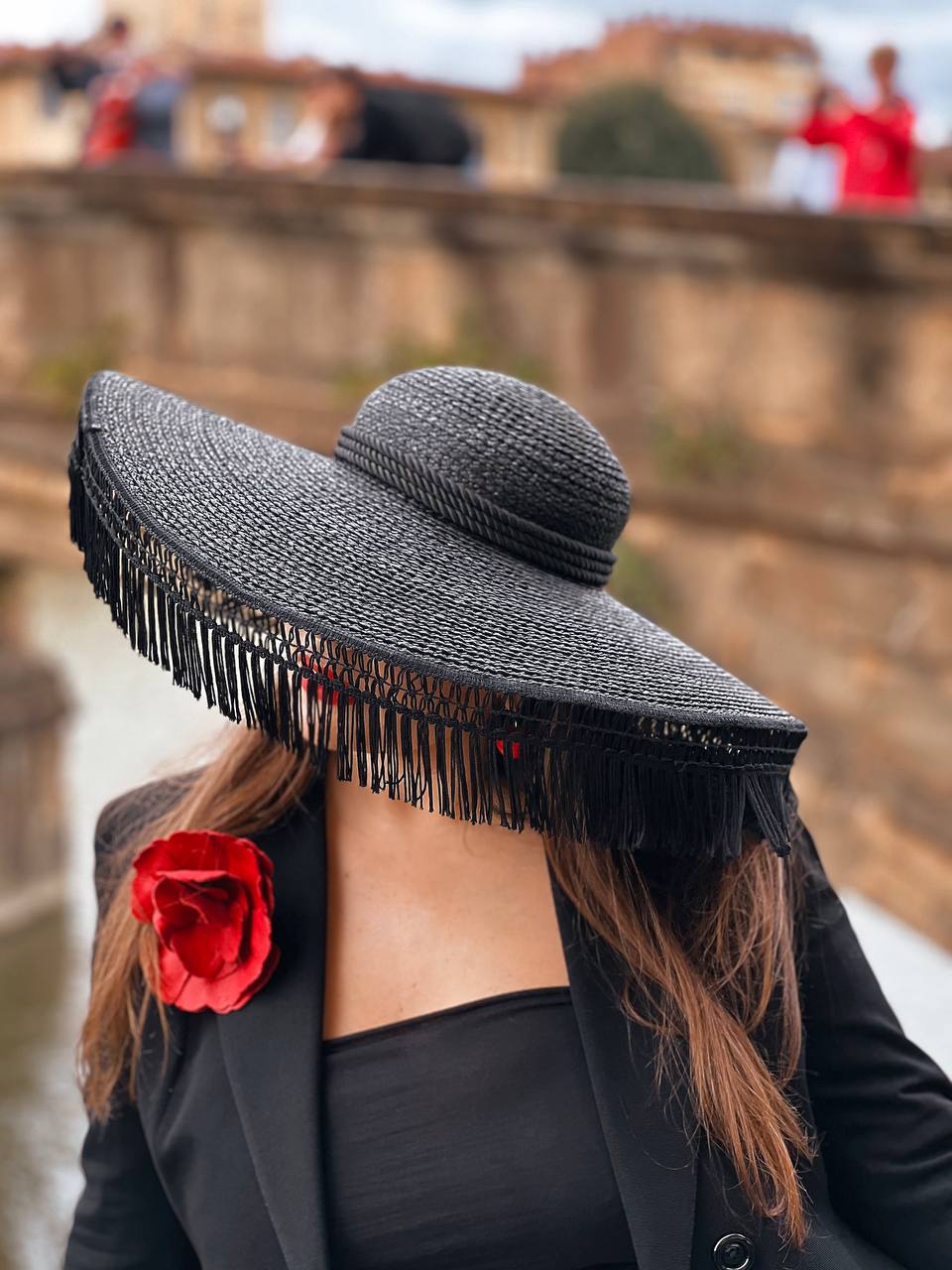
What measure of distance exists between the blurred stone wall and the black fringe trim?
3.59 meters

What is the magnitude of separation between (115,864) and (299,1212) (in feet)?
1.49

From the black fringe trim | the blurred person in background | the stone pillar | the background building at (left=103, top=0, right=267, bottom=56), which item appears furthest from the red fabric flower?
the background building at (left=103, top=0, right=267, bottom=56)

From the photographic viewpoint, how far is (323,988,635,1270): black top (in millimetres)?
1372

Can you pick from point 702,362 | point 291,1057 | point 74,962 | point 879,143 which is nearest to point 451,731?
point 291,1057

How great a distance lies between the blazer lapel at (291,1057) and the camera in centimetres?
138

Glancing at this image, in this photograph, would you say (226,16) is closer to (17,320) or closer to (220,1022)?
(17,320)

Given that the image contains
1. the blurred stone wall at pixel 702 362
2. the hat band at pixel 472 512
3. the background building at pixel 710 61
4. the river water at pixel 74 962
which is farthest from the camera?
the background building at pixel 710 61

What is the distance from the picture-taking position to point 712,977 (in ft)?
4.76

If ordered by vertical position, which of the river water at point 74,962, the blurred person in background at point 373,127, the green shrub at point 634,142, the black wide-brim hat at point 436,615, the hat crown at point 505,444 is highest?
the hat crown at point 505,444

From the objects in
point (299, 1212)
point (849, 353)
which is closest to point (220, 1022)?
point (299, 1212)

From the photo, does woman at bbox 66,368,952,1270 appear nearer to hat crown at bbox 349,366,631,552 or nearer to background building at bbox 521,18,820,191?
hat crown at bbox 349,366,631,552

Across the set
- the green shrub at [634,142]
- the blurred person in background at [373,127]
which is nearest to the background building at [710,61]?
the green shrub at [634,142]

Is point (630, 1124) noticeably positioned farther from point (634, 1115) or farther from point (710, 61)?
point (710, 61)

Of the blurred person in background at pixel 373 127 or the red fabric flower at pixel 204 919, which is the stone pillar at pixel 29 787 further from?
the red fabric flower at pixel 204 919
